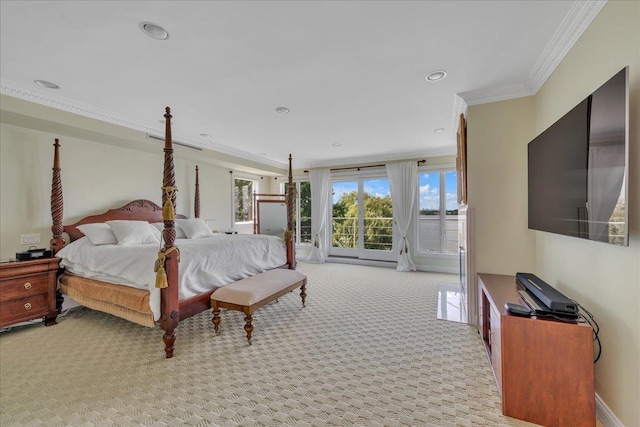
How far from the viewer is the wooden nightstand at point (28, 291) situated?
2.67 m

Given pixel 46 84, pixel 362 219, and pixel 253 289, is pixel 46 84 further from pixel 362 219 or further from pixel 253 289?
pixel 362 219

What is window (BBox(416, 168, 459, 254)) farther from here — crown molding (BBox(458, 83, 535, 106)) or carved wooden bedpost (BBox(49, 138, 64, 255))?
carved wooden bedpost (BBox(49, 138, 64, 255))

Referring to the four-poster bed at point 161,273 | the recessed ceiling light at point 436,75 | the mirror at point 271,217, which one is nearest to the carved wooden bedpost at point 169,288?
the four-poster bed at point 161,273

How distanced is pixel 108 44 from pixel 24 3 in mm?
435

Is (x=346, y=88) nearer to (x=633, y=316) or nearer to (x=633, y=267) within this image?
(x=633, y=267)

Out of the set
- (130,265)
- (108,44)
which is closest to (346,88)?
(108,44)

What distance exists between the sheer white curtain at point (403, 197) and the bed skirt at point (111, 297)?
4.64 meters

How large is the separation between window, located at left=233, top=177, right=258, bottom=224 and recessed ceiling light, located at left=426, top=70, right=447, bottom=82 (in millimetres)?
4923

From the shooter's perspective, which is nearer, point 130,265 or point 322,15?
point 322,15

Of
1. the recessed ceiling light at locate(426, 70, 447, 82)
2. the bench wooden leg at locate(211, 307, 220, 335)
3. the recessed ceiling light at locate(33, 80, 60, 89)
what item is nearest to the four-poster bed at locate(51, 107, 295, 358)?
the bench wooden leg at locate(211, 307, 220, 335)

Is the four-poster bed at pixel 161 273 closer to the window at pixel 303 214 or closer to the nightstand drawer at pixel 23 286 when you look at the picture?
the nightstand drawer at pixel 23 286

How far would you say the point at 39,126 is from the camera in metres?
3.05

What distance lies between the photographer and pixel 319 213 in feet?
21.8

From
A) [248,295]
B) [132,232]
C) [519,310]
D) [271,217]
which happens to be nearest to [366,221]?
[271,217]
